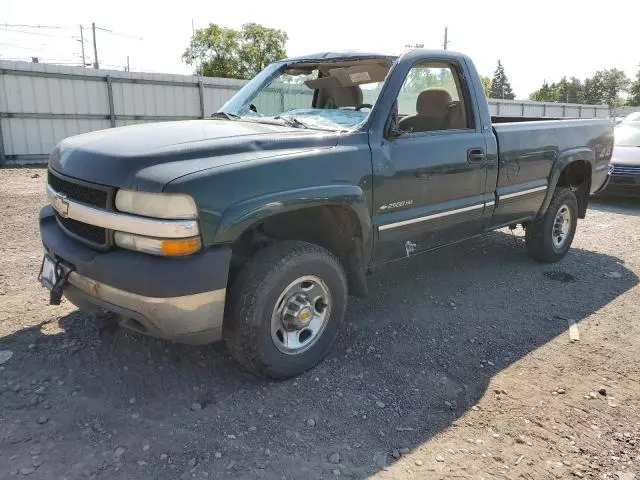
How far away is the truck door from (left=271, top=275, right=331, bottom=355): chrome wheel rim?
0.58 metres

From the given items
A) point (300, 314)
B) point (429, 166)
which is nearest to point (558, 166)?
point (429, 166)

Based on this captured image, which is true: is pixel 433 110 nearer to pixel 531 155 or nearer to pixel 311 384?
pixel 531 155

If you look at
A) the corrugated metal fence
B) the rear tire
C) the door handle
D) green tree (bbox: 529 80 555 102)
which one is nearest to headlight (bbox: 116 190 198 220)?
the door handle

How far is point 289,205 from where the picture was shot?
288 cm

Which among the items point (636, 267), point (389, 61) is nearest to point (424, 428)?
point (389, 61)

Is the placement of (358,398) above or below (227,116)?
below

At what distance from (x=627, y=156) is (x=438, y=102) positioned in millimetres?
6787

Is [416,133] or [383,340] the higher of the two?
[416,133]

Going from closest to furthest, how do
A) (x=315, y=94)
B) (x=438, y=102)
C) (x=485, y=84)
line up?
(x=438, y=102) < (x=315, y=94) < (x=485, y=84)

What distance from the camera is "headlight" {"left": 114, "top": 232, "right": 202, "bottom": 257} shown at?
2559 mm

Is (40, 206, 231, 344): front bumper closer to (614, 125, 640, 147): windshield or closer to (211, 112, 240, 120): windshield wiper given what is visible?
(211, 112, 240, 120): windshield wiper

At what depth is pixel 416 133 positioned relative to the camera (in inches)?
146

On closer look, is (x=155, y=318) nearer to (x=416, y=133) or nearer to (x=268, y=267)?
(x=268, y=267)

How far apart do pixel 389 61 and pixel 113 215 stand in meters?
2.23
